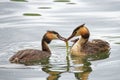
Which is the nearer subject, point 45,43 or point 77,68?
point 77,68

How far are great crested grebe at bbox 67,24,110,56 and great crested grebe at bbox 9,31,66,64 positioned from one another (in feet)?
2.11

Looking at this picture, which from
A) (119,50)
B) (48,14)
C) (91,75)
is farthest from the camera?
Answer: (48,14)

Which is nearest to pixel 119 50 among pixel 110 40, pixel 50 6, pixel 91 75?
pixel 110 40

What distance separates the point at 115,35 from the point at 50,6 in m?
4.16

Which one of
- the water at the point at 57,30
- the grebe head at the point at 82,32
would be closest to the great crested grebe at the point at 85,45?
the grebe head at the point at 82,32

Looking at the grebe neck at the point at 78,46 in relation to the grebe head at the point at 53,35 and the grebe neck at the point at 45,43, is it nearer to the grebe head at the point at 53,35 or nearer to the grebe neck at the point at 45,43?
the grebe head at the point at 53,35

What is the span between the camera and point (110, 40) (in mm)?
17391

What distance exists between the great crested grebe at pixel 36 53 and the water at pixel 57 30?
18 centimetres

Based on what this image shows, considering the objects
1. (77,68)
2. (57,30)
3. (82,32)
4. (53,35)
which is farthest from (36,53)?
(57,30)

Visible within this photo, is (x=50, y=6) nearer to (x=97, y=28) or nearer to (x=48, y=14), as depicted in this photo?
(x=48, y=14)

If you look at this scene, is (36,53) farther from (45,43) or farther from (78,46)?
(78,46)

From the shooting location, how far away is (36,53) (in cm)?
1574

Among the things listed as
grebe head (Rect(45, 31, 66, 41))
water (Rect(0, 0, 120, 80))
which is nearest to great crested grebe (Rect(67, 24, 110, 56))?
water (Rect(0, 0, 120, 80))

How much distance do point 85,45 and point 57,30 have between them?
138 centimetres
